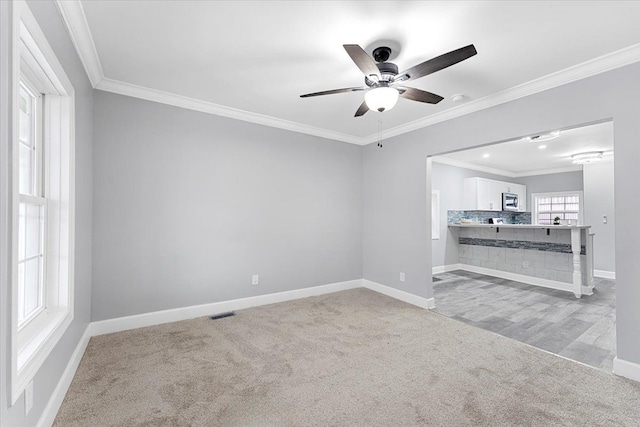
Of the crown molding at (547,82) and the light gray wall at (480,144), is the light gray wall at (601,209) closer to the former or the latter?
the light gray wall at (480,144)

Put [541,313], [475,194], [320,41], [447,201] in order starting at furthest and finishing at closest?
[475,194] < [447,201] < [541,313] < [320,41]

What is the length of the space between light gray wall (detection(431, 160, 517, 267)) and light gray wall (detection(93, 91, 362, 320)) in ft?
9.27

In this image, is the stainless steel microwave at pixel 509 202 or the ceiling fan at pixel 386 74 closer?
the ceiling fan at pixel 386 74

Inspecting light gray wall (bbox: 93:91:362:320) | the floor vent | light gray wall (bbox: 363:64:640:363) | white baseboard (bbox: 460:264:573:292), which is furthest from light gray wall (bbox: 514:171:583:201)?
the floor vent

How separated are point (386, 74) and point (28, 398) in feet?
9.72

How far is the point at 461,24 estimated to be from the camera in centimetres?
206

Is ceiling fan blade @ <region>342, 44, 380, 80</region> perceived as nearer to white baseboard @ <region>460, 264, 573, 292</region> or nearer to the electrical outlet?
the electrical outlet

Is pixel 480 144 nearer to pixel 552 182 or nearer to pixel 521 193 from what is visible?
pixel 521 193

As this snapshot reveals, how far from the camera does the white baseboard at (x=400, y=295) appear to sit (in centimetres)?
395

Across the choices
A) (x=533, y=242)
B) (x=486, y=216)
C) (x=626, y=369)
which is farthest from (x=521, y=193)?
(x=626, y=369)

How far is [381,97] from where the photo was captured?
7.41 ft

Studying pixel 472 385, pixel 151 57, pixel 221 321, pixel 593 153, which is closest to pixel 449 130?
pixel 472 385

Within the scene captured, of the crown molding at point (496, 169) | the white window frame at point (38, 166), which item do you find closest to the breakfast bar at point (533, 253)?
the crown molding at point (496, 169)

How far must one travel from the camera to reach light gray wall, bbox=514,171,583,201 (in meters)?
7.52
